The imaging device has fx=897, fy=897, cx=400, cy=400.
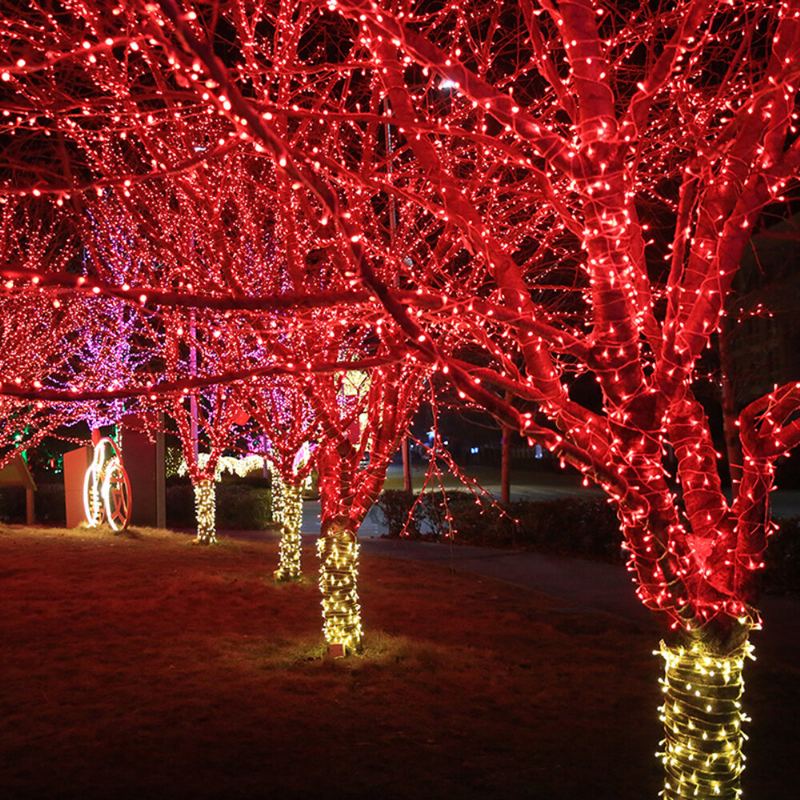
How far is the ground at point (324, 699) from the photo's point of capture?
502 centimetres

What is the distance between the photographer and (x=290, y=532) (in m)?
11.1

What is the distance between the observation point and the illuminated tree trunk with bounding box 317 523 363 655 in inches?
296

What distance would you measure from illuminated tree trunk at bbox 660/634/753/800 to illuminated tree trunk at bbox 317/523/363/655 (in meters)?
4.14

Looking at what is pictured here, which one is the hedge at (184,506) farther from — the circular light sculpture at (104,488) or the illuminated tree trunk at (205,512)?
the illuminated tree trunk at (205,512)

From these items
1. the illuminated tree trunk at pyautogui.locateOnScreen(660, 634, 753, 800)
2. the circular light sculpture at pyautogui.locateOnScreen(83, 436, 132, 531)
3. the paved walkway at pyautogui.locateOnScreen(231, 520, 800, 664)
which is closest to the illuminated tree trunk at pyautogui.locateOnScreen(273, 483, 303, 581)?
the paved walkway at pyautogui.locateOnScreen(231, 520, 800, 664)

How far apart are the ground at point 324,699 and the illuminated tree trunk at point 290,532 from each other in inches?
26.6

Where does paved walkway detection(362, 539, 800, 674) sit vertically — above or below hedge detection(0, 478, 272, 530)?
below

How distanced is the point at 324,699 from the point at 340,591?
129 centimetres

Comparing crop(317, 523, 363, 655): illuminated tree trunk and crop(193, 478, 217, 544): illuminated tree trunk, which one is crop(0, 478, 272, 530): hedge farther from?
crop(317, 523, 363, 655): illuminated tree trunk

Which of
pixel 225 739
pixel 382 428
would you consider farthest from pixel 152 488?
pixel 225 739

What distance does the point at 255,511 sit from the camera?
20.2 metres

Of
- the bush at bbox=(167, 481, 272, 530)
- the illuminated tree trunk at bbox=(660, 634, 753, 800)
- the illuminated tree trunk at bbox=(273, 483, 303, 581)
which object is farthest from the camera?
the bush at bbox=(167, 481, 272, 530)

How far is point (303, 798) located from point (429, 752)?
0.96 meters

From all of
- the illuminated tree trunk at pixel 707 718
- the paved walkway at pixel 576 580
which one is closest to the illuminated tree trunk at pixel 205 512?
the paved walkway at pixel 576 580
